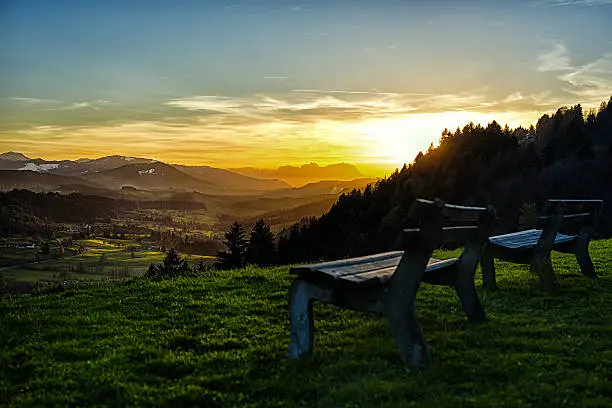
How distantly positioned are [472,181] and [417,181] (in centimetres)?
923

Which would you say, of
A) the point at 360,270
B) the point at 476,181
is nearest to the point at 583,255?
the point at 360,270

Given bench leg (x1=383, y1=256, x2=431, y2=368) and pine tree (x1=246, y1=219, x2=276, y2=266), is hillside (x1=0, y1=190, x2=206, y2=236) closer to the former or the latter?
pine tree (x1=246, y1=219, x2=276, y2=266)

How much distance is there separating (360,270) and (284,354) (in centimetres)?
120

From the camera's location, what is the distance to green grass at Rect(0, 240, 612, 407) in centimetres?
434

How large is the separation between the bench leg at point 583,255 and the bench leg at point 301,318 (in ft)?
22.4

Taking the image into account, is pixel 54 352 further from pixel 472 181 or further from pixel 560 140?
pixel 560 140

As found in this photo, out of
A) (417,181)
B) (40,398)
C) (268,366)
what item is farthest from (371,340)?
(417,181)

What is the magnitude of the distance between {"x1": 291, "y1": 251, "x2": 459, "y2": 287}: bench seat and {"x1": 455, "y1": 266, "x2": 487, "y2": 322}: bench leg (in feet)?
0.78

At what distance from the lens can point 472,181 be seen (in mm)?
84250

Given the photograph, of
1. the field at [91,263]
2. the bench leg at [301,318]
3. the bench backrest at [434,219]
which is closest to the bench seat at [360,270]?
the bench leg at [301,318]

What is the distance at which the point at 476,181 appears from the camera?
3300 inches

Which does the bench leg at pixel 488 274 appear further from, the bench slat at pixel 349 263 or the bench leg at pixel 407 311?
the bench leg at pixel 407 311

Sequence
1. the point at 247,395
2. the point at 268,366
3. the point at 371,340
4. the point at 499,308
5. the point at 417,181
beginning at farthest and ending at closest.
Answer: the point at 417,181, the point at 499,308, the point at 371,340, the point at 268,366, the point at 247,395

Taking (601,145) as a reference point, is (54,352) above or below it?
below
